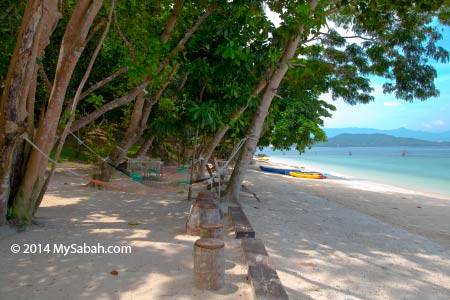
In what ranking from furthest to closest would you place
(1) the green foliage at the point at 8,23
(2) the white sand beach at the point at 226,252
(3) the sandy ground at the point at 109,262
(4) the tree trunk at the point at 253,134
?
1. (4) the tree trunk at the point at 253,134
2. (1) the green foliage at the point at 8,23
3. (2) the white sand beach at the point at 226,252
4. (3) the sandy ground at the point at 109,262

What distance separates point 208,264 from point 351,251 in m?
2.22

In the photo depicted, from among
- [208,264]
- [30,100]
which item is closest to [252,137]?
[30,100]

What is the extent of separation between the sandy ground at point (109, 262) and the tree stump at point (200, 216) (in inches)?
5.4

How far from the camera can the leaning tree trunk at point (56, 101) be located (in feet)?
14.4

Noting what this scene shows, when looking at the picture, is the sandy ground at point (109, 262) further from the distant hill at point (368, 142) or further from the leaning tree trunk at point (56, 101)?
the distant hill at point (368, 142)

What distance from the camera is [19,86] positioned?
412cm

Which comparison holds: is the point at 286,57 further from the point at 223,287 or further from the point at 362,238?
the point at 223,287

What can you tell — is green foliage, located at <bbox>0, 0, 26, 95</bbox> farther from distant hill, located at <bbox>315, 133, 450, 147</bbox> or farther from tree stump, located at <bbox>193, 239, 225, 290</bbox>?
distant hill, located at <bbox>315, 133, 450, 147</bbox>

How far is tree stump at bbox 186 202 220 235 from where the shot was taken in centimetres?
451

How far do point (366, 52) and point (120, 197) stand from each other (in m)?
6.42

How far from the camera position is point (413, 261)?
13.6ft

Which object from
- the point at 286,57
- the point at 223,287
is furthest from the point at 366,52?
the point at 223,287

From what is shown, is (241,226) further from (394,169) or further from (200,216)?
(394,169)

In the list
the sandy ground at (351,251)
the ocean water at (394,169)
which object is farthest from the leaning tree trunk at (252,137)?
the ocean water at (394,169)
